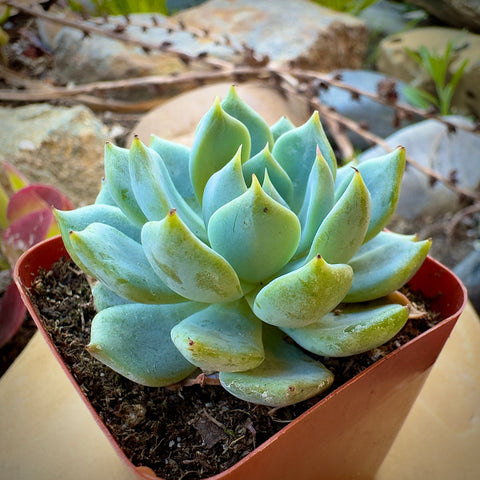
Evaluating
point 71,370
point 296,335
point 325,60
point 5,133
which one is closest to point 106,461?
→ point 71,370

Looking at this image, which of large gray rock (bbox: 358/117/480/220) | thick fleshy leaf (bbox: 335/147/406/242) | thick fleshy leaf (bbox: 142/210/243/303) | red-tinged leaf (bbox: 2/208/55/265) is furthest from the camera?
large gray rock (bbox: 358/117/480/220)

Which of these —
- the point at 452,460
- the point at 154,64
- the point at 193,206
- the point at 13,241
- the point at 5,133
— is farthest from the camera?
the point at 154,64

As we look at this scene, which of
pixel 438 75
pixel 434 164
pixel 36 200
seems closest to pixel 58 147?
pixel 36 200

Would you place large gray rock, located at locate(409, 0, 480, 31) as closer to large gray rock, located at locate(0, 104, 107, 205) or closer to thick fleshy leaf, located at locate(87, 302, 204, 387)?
large gray rock, located at locate(0, 104, 107, 205)

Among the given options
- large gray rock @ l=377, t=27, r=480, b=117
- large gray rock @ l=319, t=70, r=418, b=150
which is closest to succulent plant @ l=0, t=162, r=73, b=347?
large gray rock @ l=319, t=70, r=418, b=150

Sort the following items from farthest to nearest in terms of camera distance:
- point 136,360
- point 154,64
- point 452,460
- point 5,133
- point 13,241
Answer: point 154,64, point 5,133, point 13,241, point 452,460, point 136,360

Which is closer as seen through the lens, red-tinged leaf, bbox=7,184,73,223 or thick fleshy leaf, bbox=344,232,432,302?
thick fleshy leaf, bbox=344,232,432,302

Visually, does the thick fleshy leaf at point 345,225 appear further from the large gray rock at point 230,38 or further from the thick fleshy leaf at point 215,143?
the large gray rock at point 230,38

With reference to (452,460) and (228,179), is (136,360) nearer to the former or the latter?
(228,179)
